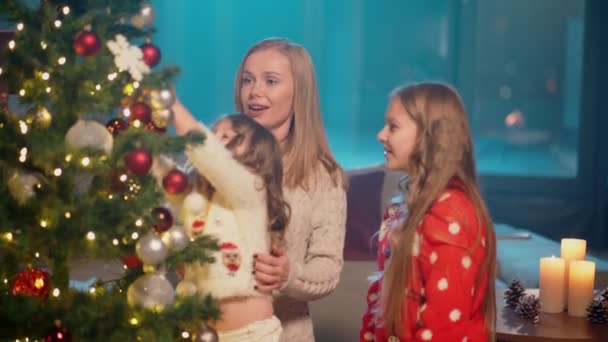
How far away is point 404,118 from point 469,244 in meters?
0.33

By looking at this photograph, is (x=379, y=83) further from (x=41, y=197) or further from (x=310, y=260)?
(x=41, y=197)

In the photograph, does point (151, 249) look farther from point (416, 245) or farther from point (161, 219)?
point (416, 245)

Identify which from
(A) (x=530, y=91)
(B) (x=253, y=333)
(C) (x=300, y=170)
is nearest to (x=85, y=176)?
(B) (x=253, y=333)

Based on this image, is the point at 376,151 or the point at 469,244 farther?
the point at 376,151

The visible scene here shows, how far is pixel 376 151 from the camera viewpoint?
665cm

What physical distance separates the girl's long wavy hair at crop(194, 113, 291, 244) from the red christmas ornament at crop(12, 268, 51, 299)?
40 cm

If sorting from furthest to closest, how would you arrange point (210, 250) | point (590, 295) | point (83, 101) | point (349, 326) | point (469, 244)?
point (349, 326)
point (590, 295)
point (469, 244)
point (210, 250)
point (83, 101)

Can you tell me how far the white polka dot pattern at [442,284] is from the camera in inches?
79.4

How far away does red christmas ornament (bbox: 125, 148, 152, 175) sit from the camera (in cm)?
167

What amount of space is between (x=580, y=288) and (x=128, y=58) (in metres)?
1.51

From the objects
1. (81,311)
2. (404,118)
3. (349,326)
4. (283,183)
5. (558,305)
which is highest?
(404,118)

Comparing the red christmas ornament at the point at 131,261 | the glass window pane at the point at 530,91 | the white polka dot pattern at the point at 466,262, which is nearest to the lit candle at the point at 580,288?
the white polka dot pattern at the point at 466,262

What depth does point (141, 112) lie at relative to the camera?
174cm

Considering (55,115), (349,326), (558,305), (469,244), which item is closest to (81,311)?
(55,115)
